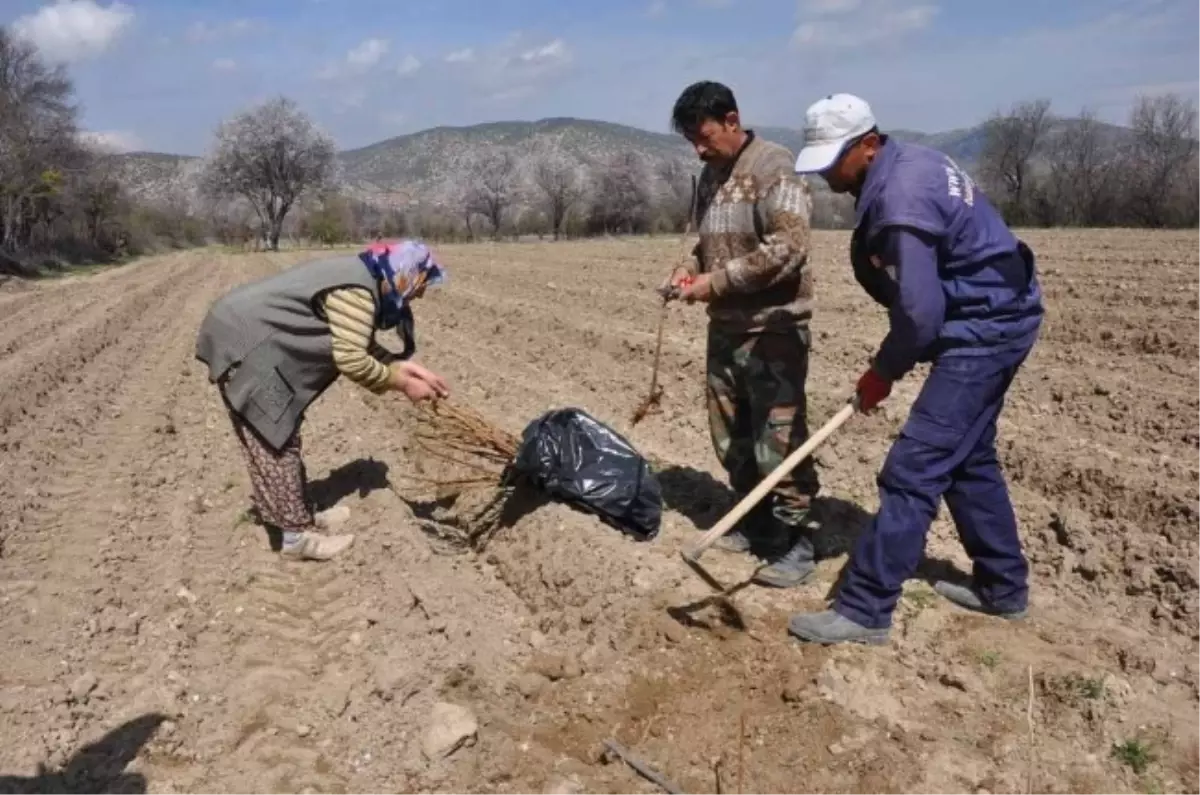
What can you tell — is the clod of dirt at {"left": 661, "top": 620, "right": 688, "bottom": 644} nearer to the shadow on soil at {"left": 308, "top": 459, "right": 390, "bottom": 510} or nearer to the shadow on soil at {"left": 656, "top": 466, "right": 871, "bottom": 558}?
the shadow on soil at {"left": 656, "top": 466, "right": 871, "bottom": 558}

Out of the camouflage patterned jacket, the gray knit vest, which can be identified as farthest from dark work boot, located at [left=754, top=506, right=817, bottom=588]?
the gray knit vest

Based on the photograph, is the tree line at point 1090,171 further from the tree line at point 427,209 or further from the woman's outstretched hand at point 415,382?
the woman's outstretched hand at point 415,382

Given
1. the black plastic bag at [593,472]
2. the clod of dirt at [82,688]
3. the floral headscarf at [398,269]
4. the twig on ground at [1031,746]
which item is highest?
the floral headscarf at [398,269]

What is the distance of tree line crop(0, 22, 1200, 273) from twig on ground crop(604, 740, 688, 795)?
29972mm

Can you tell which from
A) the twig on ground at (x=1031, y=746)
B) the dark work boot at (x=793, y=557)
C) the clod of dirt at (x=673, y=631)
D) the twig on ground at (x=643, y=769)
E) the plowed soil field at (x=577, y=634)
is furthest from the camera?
the dark work boot at (x=793, y=557)

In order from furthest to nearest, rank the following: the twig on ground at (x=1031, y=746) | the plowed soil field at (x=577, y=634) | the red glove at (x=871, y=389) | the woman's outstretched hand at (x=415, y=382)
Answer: the woman's outstretched hand at (x=415, y=382), the red glove at (x=871, y=389), the plowed soil field at (x=577, y=634), the twig on ground at (x=1031, y=746)

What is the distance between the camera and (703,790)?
112 inches

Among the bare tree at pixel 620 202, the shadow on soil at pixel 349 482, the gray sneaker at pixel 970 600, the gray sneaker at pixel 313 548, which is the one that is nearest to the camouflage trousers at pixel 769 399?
the gray sneaker at pixel 970 600

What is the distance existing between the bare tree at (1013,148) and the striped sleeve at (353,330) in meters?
54.0

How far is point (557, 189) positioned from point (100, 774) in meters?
56.9

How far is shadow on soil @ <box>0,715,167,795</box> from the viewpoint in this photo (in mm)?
2906

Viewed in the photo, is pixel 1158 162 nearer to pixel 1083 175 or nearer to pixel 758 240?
pixel 1083 175

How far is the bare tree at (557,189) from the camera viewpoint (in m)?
58.2

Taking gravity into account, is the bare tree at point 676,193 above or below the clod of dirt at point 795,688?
above
